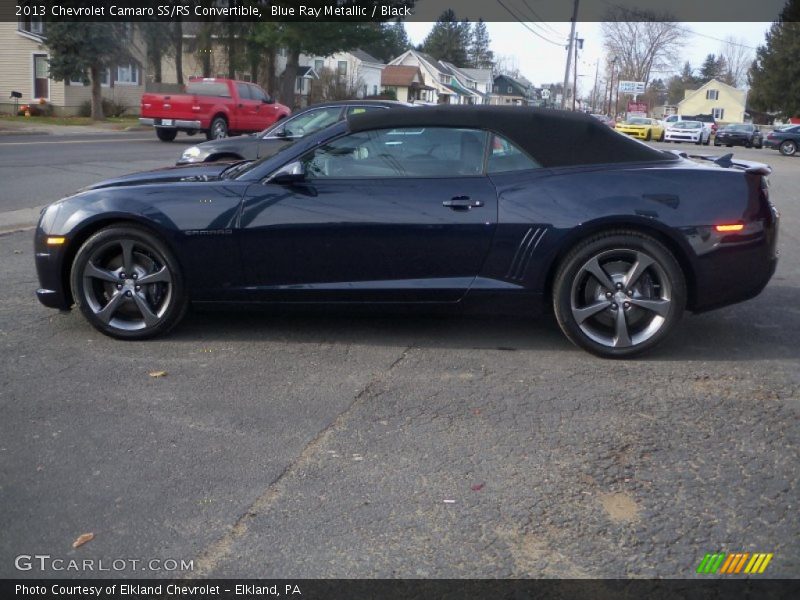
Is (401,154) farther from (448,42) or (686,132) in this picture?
(448,42)

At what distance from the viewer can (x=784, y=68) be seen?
5769 centimetres

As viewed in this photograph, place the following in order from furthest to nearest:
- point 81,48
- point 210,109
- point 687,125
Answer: point 687,125, point 81,48, point 210,109

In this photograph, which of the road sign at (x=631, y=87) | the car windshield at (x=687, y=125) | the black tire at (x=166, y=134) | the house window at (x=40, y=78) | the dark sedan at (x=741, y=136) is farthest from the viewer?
the road sign at (x=631, y=87)

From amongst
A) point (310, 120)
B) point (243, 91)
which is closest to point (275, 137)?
point (310, 120)

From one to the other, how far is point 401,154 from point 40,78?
→ 39.9 metres

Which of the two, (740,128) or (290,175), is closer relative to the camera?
(290,175)

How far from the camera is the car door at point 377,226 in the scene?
5352 mm

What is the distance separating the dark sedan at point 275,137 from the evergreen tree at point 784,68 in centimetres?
5246

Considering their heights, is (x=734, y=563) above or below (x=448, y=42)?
below

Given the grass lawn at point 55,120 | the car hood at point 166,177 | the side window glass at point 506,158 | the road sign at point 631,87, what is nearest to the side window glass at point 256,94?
the grass lawn at point 55,120

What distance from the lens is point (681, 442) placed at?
13.7 feet

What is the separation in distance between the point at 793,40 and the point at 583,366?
195ft

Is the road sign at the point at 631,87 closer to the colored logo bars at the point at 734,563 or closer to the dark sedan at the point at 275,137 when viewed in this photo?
the dark sedan at the point at 275,137

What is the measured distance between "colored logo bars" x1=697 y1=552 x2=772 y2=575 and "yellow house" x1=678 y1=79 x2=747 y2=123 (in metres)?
102
